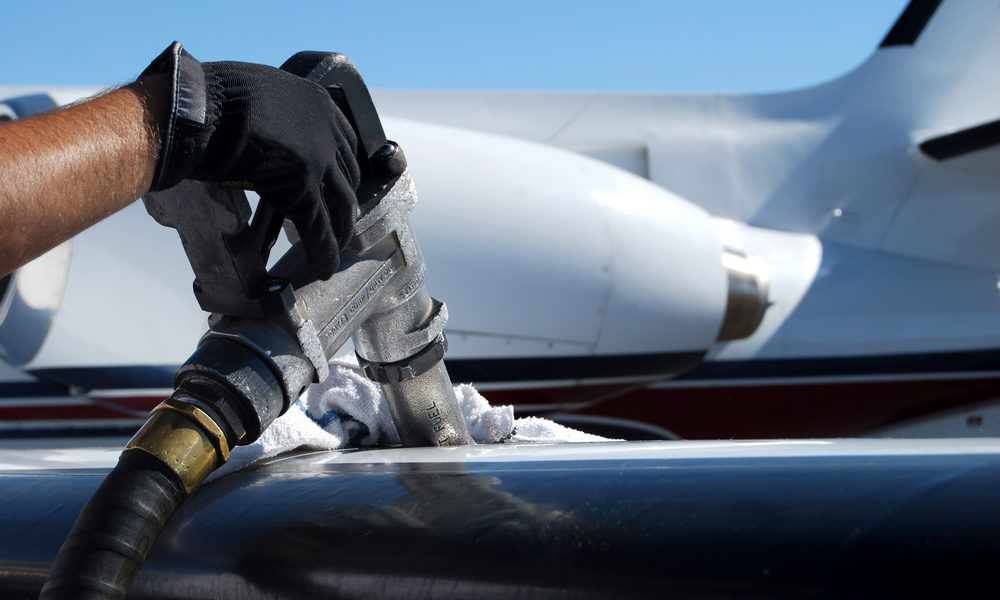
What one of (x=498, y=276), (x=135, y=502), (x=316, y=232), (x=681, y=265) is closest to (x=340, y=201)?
(x=316, y=232)

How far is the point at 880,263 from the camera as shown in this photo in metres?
3.38

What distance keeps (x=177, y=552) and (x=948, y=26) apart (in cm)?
421

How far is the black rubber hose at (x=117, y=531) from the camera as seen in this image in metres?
0.54

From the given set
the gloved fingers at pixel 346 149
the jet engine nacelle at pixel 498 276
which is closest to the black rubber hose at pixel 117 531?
the gloved fingers at pixel 346 149

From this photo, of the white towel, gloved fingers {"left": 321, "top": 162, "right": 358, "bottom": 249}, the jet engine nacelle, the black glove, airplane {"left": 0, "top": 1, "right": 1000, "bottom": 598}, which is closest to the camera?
airplane {"left": 0, "top": 1, "right": 1000, "bottom": 598}

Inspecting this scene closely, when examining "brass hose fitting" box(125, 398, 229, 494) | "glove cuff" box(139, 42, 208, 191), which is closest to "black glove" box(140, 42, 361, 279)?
"glove cuff" box(139, 42, 208, 191)

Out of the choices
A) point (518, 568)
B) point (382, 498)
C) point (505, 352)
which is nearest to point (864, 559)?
point (518, 568)

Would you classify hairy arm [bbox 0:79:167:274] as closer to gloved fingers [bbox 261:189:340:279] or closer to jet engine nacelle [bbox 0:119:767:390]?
gloved fingers [bbox 261:189:340:279]

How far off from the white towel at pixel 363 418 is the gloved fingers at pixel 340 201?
0.24 meters

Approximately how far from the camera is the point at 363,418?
996 millimetres

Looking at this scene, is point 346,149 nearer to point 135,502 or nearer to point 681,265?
point 135,502

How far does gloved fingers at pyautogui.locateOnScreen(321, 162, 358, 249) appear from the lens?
0.71 metres

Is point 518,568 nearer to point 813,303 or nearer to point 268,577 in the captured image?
point 268,577

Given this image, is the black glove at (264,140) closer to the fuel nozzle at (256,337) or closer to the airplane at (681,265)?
the fuel nozzle at (256,337)
